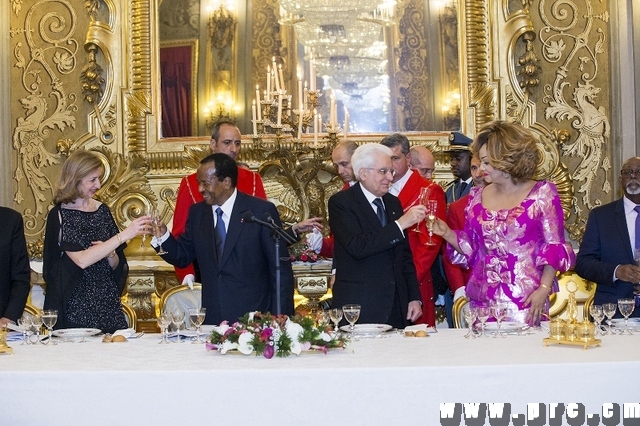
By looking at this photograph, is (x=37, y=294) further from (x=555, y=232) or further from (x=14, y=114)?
(x=555, y=232)

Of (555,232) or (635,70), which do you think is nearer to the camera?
(555,232)

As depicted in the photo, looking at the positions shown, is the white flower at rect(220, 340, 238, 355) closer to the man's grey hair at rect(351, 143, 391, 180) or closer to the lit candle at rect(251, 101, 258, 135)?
the man's grey hair at rect(351, 143, 391, 180)

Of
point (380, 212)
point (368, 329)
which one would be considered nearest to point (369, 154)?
point (380, 212)

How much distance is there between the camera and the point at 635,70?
715cm

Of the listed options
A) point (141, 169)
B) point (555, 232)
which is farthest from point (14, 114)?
point (555, 232)

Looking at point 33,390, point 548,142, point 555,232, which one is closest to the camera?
point 33,390

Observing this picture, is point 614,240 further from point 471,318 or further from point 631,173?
point 471,318

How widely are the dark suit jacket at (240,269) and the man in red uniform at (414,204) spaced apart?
1042 mm

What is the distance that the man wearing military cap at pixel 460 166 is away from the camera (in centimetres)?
683

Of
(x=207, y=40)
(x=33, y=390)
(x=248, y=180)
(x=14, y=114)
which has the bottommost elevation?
(x=33, y=390)

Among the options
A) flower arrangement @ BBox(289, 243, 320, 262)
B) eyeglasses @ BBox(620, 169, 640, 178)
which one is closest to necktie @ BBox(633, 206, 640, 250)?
eyeglasses @ BBox(620, 169, 640, 178)

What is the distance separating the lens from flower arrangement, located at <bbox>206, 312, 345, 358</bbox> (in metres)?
3.89

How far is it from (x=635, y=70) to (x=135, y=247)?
375cm

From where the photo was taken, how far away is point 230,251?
5.08m
